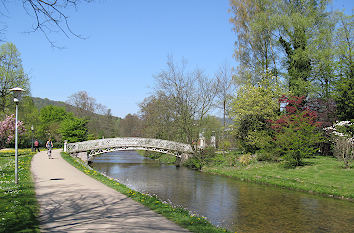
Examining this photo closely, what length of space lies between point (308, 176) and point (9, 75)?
26.8m

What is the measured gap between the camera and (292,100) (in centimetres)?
2259

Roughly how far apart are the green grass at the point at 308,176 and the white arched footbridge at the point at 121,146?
20.0 feet

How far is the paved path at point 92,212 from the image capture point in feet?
20.1

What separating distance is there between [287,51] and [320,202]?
17482 mm

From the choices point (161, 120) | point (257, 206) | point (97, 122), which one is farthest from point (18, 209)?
point (97, 122)

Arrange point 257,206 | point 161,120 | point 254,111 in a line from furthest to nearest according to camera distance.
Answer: point 161,120 < point 254,111 < point 257,206

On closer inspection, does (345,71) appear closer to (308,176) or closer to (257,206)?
(308,176)

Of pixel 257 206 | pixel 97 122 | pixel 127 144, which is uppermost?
pixel 97 122

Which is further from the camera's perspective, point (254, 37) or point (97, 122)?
point (97, 122)

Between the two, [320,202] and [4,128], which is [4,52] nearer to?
[4,128]

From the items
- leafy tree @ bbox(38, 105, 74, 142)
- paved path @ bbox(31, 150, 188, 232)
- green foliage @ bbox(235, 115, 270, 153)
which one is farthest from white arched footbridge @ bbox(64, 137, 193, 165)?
leafy tree @ bbox(38, 105, 74, 142)

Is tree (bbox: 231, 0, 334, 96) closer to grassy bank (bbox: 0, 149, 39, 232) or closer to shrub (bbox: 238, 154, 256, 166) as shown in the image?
shrub (bbox: 238, 154, 256, 166)

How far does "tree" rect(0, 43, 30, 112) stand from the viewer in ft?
94.9

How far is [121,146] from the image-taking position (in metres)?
28.9
